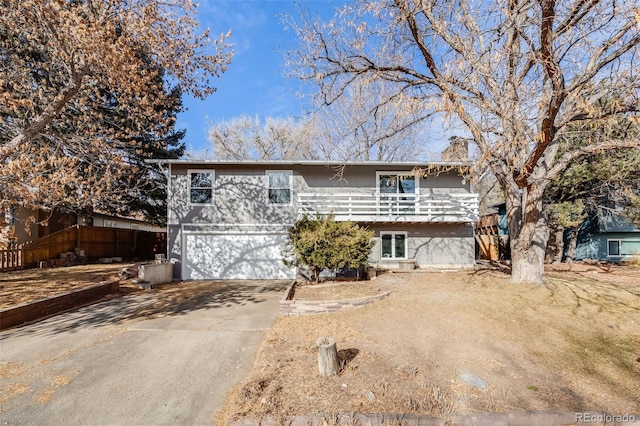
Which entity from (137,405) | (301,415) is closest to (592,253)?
(301,415)

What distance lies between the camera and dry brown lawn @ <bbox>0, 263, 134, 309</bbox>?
754 cm

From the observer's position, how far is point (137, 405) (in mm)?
3447

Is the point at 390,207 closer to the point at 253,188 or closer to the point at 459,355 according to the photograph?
the point at 253,188

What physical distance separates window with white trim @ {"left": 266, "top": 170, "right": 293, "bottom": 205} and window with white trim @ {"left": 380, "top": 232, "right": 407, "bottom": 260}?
4.10 meters

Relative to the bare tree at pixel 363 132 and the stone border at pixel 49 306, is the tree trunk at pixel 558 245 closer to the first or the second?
the bare tree at pixel 363 132

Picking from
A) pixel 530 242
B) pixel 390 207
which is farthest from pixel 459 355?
pixel 390 207

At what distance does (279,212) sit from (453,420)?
370 inches

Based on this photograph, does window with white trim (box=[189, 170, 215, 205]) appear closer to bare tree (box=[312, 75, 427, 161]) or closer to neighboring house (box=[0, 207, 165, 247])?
neighboring house (box=[0, 207, 165, 247])

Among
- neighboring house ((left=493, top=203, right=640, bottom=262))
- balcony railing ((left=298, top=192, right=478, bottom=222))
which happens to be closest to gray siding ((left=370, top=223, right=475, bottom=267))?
balcony railing ((left=298, top=192, right=478, bottom=222))

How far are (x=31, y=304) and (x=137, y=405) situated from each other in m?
5.08

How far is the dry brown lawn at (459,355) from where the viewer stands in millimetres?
3451

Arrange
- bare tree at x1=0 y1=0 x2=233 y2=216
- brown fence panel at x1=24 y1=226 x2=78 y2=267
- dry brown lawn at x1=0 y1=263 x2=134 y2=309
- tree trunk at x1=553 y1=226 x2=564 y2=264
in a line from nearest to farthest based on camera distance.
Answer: bare tree at x1=0 y1=0 x2=233 y2=216, dry brown lawn at x1=0 y1=263 x2=134 y2=309, brown fence panel at x1=24 y1=226 x2=78 y2=267, tree trunk at x1=553 y1=226 x2=564 y2=264

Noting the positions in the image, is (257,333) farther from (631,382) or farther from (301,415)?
(631,382)

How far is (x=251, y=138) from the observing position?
84.1 feet
